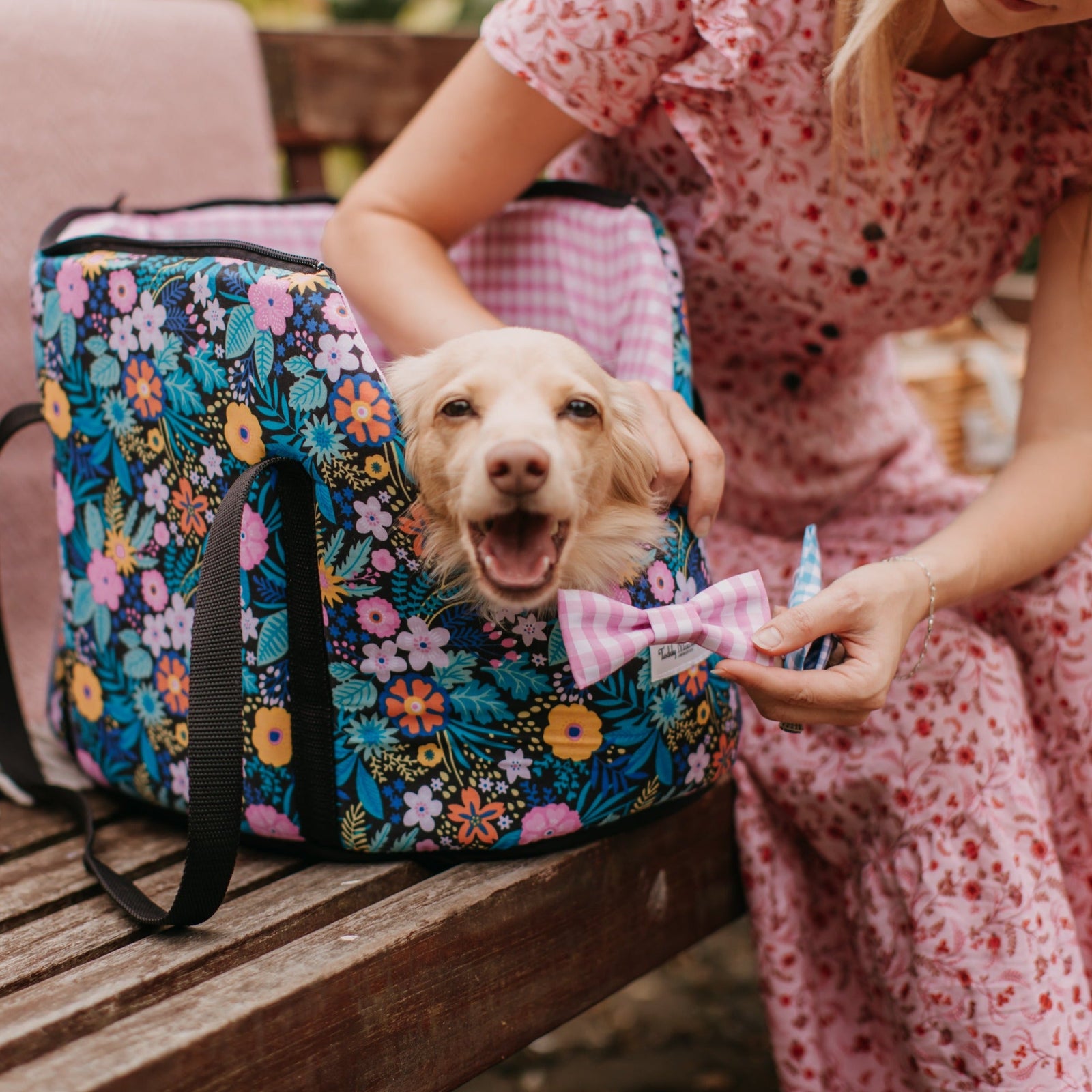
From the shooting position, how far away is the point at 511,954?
944 millimetres

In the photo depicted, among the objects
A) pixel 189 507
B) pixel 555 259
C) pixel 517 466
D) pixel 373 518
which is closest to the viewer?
pixel 517 466

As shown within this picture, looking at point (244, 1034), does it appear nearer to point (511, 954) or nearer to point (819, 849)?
point (511, 954)

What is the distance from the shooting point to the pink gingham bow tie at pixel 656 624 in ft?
2.69

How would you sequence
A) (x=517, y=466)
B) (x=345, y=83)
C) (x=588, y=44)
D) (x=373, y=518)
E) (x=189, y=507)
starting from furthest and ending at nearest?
(x=345, y=83) → (x=588, y=44) → (x=189, y=507) → (x=373, y=518) → (x=517, y=466)

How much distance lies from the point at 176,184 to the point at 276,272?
0.91m

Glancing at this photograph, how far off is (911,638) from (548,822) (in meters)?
0.45

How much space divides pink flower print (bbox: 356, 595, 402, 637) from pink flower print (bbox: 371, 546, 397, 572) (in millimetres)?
27

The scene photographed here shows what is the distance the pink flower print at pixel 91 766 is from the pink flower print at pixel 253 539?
37 cm

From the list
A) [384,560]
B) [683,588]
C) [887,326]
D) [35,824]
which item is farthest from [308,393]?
[887,326]

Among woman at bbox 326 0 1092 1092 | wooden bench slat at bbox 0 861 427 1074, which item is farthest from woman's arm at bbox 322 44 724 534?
wooden bench slat at bbox 0 861 427 1074

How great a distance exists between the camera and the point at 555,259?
1220 millimetres

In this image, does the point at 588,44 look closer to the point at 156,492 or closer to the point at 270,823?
the point at 156,492

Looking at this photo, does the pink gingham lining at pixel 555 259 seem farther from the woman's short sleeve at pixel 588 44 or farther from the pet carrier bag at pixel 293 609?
the woman's short sleeve at pixel 588 44

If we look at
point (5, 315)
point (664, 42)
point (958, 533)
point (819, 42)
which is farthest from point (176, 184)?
point (958, 533)
